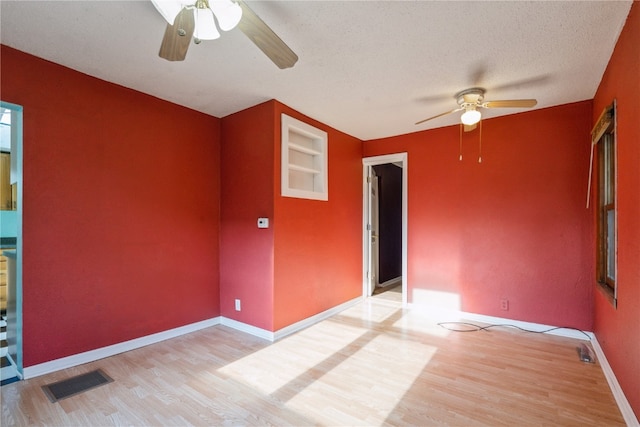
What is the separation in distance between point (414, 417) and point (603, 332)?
1.99m

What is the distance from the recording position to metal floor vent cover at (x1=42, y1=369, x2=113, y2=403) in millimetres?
2125

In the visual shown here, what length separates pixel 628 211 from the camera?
1.89 meters

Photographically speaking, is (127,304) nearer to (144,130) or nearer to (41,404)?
(41,404)

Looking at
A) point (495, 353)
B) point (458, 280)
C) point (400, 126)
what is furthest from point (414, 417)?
point (400, 126)

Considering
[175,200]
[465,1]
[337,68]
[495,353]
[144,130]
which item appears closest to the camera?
[465,1]

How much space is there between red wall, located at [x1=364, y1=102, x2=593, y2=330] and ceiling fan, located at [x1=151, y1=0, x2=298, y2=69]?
2924 mm

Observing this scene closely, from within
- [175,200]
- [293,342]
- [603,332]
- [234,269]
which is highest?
[175,200]

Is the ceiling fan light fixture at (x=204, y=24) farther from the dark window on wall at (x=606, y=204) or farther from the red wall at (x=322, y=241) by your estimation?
the dark window on wall at (x=606, y=204)

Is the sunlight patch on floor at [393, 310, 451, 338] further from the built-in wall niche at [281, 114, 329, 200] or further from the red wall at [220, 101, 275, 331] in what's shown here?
the built-in wall niche at [281, 114, 329, 200]

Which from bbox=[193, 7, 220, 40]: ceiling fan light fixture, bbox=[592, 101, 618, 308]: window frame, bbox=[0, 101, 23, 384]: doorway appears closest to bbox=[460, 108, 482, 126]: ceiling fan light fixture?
bbox=[592, 101, 618, 308]: window frame

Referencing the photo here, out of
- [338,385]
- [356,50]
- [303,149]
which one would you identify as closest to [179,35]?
[356,50]

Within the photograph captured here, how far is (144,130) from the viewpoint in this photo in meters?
3.02

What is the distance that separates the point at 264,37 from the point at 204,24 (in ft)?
1.04

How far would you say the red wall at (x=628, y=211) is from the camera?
67.8 inches
